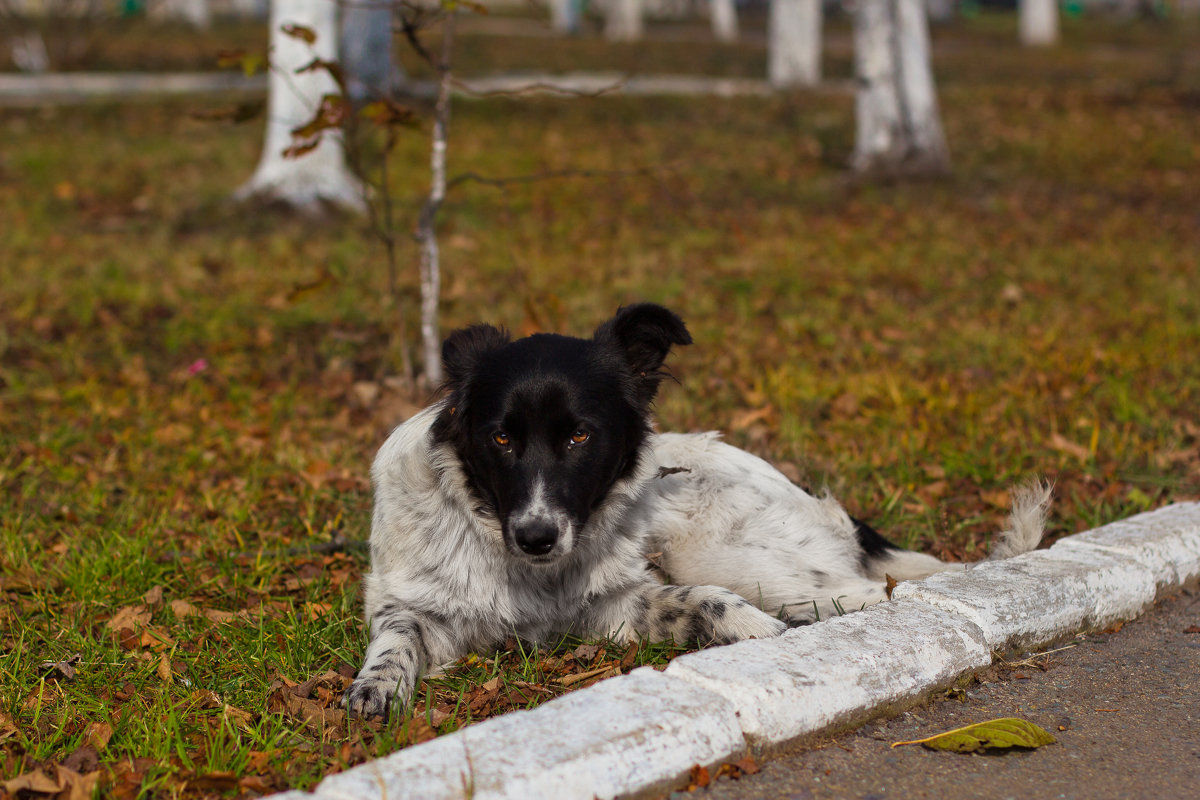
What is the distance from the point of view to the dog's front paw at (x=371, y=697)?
11.5ft

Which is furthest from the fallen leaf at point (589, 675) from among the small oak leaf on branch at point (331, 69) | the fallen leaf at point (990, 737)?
the small oak leaf on branch at point (331, 69)

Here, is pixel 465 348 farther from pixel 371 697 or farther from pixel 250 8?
pixel 250 8

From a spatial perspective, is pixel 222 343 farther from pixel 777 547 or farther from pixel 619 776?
pixel 619 776

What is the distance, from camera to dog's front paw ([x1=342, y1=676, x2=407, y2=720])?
350cm

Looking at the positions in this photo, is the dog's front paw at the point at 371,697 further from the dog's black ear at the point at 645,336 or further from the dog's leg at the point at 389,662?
the dog's black ear at the point at 645,336

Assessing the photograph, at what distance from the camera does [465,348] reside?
161 inches

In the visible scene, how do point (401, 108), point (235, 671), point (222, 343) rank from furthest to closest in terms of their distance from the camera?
point (222, 343), point (401, 108), point (235, 671)

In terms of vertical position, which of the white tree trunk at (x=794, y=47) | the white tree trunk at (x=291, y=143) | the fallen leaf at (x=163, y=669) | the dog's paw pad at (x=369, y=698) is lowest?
the fallen leaf at (x=163, y=669)

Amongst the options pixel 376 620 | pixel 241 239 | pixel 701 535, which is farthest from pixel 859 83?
pixel 376 620

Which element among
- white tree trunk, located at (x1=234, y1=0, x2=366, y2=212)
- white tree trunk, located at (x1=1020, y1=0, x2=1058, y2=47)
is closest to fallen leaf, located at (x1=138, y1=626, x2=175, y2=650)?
white tree trunk, located at (x1=234, y1=0, x2=366, y2=212)

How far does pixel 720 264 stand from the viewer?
10406 mm

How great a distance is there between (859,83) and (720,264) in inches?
172

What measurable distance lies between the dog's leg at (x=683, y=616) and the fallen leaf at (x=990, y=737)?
2.38 ft

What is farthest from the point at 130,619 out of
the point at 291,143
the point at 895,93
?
the point at 895,93
